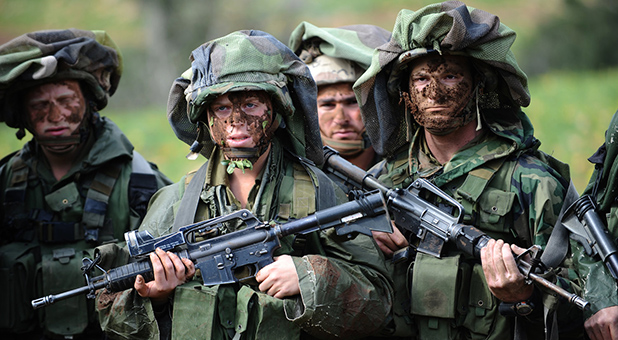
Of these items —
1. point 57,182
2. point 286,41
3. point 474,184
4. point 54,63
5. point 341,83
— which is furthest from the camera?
point 286,41

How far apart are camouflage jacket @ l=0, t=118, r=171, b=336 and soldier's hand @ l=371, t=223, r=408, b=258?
2.24 meters

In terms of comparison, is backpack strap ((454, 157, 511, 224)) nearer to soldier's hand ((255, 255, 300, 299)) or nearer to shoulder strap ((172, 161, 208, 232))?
soldier's hand ((255, 255, 300, 299))

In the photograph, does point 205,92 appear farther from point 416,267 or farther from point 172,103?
point 416,267

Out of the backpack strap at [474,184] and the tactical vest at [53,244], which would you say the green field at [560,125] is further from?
the tactical vest at [53,244]

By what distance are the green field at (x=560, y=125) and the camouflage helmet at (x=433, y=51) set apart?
5.92 metres

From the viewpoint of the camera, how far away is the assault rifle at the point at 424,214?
4547 millimetres

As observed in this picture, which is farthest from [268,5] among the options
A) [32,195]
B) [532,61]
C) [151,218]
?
[151,218]

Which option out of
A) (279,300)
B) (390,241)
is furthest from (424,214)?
(279,300)

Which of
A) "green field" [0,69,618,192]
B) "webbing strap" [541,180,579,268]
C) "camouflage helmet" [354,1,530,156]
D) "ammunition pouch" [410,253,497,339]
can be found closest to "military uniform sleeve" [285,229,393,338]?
"ammunition pouch" [410,253,497,339]

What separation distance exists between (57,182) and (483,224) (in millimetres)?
3597

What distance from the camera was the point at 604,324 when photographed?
4.00 m

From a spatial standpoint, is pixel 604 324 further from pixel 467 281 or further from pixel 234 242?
pixel 234 242

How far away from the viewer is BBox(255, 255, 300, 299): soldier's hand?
14.0 feet

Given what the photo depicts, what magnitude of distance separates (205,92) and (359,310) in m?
1.59
